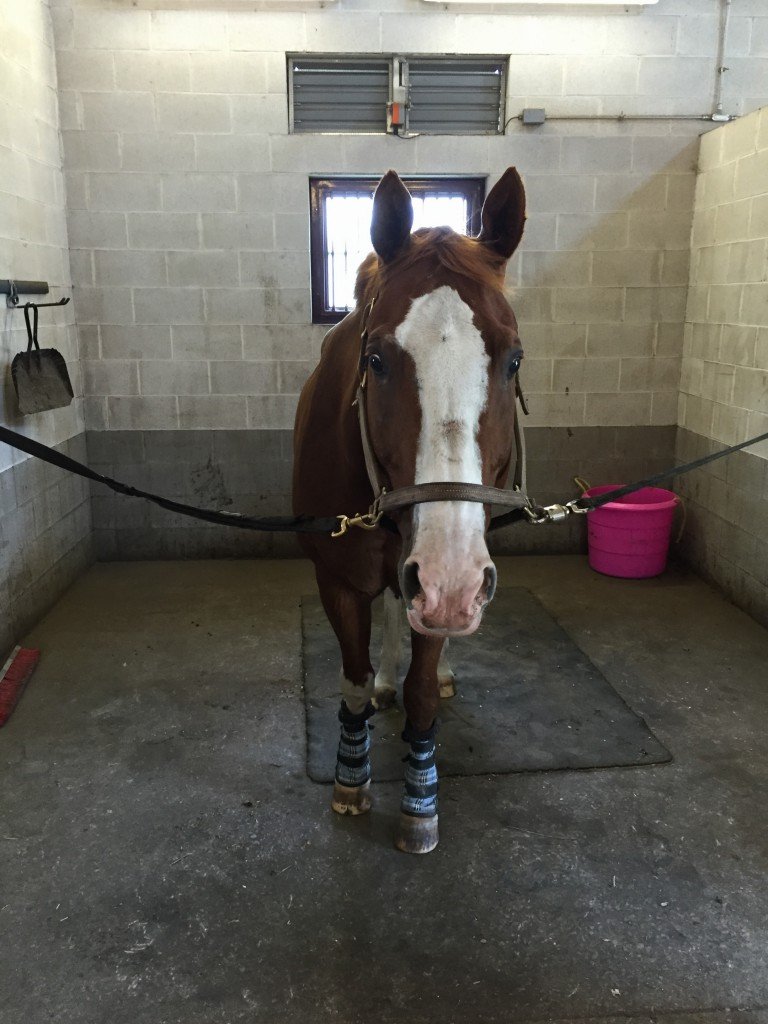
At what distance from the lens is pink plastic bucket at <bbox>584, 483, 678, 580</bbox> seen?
3984 mm

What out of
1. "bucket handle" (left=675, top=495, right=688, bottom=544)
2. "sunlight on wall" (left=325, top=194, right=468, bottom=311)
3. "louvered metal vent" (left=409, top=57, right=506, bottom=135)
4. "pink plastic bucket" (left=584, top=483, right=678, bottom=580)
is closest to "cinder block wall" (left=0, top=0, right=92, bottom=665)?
"sunlight on wall" (left=325, top=194, right=468, bottom=311)

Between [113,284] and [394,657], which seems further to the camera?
[113,284]

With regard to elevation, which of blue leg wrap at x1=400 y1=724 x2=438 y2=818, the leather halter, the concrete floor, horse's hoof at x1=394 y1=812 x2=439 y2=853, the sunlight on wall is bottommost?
the concrete floor

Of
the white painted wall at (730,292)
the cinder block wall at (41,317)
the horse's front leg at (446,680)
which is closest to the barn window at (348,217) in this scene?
the white painted wall at (730,292)

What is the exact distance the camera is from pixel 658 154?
4.05m

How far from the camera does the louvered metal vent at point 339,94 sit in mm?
3912

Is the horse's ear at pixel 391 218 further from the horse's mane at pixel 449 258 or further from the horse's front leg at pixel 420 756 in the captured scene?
the horse's front leg at pixel 420 756

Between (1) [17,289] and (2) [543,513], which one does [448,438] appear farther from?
(1) [17,289]

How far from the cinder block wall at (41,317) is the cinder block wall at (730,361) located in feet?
10.5

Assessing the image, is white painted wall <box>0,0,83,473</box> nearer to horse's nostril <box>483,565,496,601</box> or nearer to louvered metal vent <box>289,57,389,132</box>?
louvered metal vent <box>289,57,389,132</box>

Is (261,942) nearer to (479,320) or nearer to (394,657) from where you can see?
(394,657)

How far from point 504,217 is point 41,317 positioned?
2.67 meters

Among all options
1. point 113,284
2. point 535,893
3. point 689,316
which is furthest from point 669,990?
point 113,284

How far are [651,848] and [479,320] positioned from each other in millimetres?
1461
